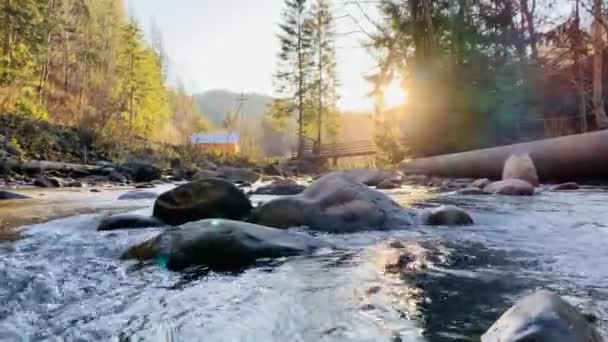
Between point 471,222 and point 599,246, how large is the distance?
3.43 ft

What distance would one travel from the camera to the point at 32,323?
4.43 ft

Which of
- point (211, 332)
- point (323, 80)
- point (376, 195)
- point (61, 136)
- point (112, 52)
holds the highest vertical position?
point (112, 52)

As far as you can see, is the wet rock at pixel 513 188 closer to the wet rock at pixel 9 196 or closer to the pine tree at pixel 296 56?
the wet rock at pixel 9 196

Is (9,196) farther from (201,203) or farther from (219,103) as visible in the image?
(219,103)

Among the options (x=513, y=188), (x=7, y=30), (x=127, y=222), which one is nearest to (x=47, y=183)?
(x=127, y=222)

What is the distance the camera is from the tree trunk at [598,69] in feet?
35.9

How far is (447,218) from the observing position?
3375 millimetres

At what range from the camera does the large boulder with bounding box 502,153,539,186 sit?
24.8 feet

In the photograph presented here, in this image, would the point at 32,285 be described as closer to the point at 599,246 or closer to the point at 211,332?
the point at 211,332

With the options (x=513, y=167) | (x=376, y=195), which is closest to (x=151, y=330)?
(x=376, y=195)

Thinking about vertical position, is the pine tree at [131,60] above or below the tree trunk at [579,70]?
above

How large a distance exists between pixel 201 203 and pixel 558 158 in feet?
21.7

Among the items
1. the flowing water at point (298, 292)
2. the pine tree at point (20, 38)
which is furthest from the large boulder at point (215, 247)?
the pine tree at point (20, 38)

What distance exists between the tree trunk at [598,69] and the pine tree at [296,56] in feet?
73.6
